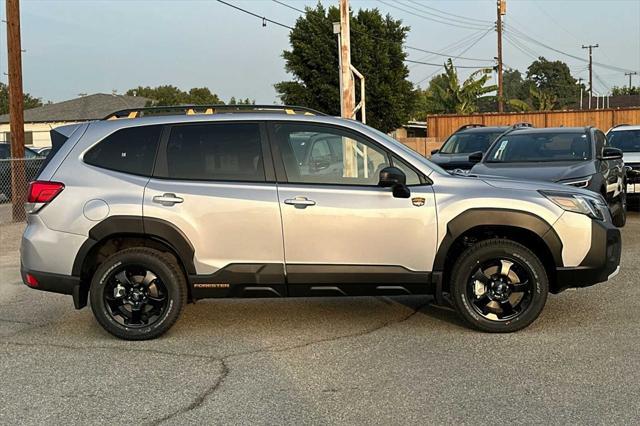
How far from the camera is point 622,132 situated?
1449cm

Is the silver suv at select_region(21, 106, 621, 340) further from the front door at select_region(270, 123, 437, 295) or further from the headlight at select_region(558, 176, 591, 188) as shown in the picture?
the headlight at select_region(558, 176, 591, 188)

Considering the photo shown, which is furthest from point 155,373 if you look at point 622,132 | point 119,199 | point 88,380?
point 622,132

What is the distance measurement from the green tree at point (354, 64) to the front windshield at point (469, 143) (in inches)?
1064

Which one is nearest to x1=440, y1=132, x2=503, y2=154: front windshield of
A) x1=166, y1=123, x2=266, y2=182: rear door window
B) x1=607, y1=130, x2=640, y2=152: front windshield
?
x1=607, y1=130, x2=640, y2=152: front windshield

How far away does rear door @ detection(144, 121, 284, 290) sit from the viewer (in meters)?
5.52

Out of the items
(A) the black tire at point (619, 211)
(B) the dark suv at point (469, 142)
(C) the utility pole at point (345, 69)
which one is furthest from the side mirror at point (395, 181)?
(C) the utility pole at point (345, 69)

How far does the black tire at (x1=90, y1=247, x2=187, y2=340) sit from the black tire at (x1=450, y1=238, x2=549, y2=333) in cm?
228

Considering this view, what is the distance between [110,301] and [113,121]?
152 cm

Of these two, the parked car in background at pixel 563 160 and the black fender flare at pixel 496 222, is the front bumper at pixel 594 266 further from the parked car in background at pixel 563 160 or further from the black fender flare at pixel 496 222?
the parked car in background at pixel 563 160

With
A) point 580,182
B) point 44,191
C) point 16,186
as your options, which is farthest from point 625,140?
point 16,186

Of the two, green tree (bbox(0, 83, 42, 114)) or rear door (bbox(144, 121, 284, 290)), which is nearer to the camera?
rear door (bbox(144, 121, 284, 290))

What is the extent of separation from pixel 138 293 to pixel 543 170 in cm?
588

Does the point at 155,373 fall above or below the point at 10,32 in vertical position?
below

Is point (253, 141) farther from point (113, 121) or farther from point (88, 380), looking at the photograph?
point (88, 380)
